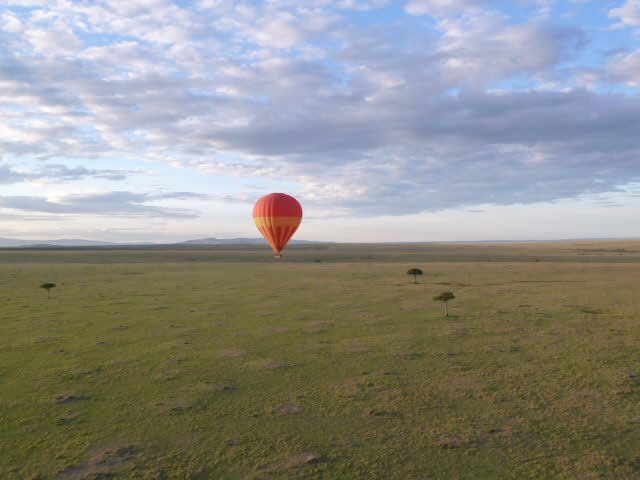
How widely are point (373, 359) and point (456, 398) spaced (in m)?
4.66

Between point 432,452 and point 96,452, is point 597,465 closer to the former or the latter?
point 432,452

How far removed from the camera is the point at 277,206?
167ft

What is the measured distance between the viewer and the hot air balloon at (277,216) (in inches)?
2020

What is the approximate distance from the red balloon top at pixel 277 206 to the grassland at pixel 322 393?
22905 mm

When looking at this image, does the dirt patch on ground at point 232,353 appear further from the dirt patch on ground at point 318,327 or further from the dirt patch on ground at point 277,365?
the dirt patch on ground at point 318,327

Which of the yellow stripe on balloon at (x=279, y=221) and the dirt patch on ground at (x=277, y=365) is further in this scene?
the yellow stripe on balloon at (x=279, y=221)

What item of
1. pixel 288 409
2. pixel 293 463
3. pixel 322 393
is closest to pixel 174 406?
pixel 288 409

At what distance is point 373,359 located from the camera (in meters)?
18.0

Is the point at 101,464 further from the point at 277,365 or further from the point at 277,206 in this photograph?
the point at 277,206

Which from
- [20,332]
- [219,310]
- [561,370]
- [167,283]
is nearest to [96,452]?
[561,370]

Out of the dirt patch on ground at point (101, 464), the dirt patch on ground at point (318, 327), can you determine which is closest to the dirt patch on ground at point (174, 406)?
the dirt patch on ground at point (101, 464)

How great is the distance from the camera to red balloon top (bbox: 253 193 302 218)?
51.2 m

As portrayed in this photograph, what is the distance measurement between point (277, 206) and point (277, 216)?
3.62 ft

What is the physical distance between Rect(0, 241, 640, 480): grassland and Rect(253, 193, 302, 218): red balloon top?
75.1ft
